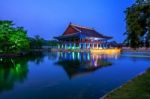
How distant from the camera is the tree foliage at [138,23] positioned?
1404cm

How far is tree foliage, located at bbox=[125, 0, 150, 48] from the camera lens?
46.1 feet

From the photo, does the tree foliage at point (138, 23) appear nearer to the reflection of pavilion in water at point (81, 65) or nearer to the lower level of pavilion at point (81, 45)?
the reflection of pavilion in water at point (81, 65)

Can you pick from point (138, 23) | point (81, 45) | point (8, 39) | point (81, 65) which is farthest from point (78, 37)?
point (138, 23)

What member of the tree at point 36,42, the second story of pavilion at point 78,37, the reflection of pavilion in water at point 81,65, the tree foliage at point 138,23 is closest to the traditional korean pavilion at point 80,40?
the second story of pavilion at point 78,37

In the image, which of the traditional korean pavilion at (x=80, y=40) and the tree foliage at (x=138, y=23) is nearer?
the tree foliage at (x=138, y=23)

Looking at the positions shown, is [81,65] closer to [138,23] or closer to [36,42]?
[138,23]

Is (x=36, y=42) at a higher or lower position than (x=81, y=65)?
higher

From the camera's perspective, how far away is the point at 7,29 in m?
42.3

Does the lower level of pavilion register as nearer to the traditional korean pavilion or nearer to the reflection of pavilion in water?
the traditional korean pavilion

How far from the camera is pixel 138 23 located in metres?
14.8

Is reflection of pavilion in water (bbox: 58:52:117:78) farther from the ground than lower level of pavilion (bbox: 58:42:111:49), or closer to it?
closer to it

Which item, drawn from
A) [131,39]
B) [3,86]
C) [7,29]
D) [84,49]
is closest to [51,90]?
[3,86]

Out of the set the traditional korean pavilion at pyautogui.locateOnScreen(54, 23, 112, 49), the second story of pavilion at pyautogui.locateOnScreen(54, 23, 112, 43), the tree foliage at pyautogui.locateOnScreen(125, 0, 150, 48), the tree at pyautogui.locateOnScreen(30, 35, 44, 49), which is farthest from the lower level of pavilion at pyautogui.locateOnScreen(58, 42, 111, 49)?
the tree foliage at pyautogui.locateOnScreen(125, 0, 150, 48)

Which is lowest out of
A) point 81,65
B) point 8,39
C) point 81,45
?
point 81,65
